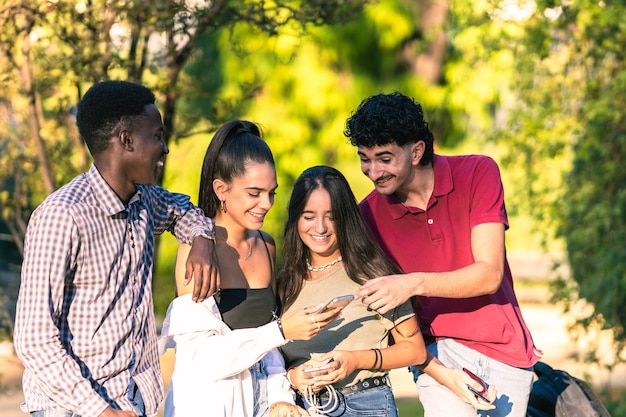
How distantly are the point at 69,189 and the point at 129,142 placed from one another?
25 cm

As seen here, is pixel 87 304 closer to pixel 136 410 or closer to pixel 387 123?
pixel 136 410

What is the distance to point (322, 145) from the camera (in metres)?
15.3

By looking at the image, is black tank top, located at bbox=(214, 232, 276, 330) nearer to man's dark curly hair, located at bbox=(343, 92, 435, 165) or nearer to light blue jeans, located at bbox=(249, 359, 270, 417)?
light blue jeans, located at bbox=(249, 359, 270, 417)

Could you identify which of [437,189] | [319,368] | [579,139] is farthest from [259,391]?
[579,139]

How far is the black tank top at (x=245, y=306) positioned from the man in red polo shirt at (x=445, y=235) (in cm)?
67

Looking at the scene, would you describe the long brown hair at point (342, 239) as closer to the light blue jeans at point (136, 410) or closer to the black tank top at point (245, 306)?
the black tank top at point (245, 306)

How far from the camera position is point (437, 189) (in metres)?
4.21

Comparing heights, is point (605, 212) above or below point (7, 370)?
above

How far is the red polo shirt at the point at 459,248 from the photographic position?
164 inches

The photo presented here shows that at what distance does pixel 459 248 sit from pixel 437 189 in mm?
260

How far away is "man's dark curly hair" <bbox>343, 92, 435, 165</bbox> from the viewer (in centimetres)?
410

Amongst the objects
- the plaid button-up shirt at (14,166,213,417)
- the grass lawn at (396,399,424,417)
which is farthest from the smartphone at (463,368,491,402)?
the grass lawn at (396,399,424,417)

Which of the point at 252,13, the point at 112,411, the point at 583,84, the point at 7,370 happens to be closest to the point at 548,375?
the point at 112,411

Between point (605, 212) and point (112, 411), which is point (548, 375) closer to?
point (112, 411)
